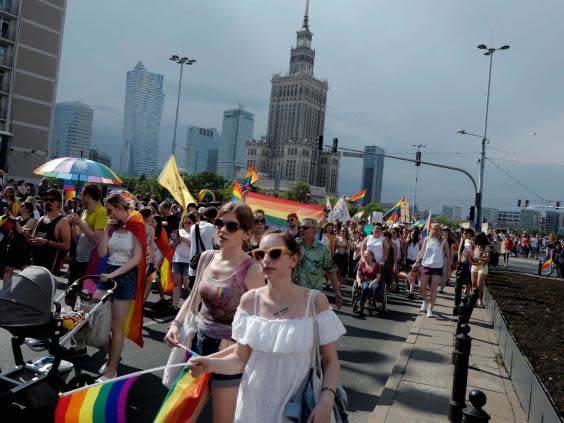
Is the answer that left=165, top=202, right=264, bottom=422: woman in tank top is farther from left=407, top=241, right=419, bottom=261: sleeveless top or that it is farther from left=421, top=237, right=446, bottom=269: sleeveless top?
left=407, top=241, right=419, bottom=261: sleeveless top

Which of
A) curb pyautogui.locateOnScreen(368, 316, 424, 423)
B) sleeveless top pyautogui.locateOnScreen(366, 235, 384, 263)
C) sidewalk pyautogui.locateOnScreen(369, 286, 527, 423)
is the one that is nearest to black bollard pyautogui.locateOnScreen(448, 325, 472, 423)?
sidewalk pyautogui.locateOnScreen(369, 286, 527, 423)

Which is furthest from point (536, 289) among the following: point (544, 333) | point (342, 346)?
point (342, 346)

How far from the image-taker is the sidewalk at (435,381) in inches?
194

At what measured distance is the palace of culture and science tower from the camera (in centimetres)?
14962

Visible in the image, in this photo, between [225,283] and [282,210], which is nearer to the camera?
[225,283]

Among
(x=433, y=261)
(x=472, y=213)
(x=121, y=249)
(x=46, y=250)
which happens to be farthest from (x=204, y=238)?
(x=472, y=213)

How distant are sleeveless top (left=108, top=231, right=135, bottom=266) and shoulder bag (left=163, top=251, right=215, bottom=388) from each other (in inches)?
68.8

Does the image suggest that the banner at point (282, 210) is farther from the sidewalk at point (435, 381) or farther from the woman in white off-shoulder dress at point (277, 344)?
the woman in white off-shoulder dress at point (277, 344)

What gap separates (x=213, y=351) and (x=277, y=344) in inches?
36.2

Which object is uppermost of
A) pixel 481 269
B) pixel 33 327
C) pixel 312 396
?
pixel 481 269

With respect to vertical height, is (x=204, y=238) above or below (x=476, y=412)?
above

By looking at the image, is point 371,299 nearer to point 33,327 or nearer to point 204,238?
point 204,238

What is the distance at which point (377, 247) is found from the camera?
10555 mm

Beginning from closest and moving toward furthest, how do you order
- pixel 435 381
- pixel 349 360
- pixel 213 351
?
1. pixel 213 351
2. pixel 435 381
3. pixel 349 360
